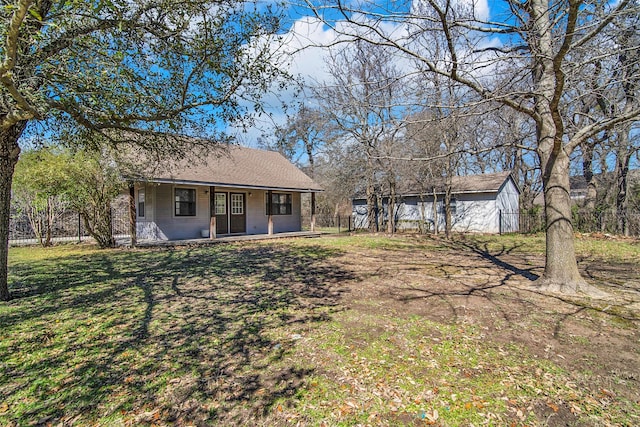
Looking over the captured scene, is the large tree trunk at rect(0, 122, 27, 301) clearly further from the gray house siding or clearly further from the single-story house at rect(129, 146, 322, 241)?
the gray house siding

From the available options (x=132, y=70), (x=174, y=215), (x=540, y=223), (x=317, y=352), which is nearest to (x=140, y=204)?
(x=174, y=215)

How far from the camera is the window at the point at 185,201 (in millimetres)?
13509

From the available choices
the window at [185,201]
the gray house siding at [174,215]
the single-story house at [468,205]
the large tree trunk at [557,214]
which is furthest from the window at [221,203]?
the large tree trunk at [557,214]

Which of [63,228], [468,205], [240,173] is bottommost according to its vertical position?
[63,228]

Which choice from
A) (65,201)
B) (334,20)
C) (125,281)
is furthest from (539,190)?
(65,201)

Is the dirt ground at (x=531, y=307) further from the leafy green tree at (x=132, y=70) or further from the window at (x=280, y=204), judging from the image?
the window at (x=280, y=204)

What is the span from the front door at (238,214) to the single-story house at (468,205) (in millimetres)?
8707

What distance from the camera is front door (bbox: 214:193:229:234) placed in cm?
1510

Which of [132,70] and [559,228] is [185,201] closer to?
[132,70]

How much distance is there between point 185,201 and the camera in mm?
13773

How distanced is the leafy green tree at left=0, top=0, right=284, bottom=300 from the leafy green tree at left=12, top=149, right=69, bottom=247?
4.63 meters

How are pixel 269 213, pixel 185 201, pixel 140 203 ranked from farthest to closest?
1. pixel 269 213
2. pixel 185 201
3. pixel 140 203

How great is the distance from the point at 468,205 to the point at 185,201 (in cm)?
1706

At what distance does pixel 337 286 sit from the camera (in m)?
6.18
